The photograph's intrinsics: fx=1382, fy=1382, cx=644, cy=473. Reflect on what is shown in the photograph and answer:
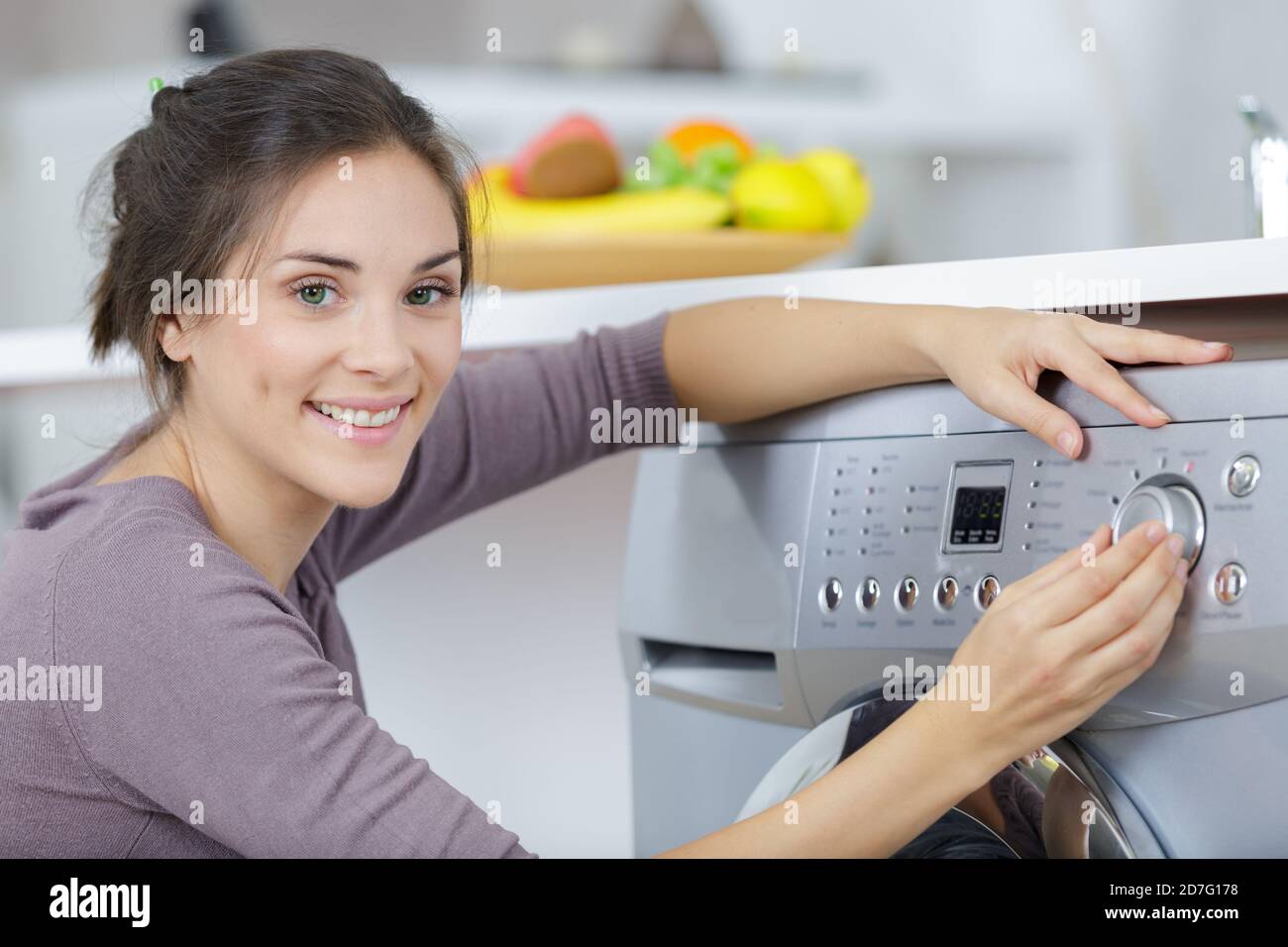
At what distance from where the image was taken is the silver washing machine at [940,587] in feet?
2.23

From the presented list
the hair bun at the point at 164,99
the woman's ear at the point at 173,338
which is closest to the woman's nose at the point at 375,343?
the woman's ear at the point at 173,338

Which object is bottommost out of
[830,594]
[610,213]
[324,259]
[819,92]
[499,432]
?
[830,594]

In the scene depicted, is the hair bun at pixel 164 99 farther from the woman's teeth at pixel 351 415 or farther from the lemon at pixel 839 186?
the lemon at pixel 839 186

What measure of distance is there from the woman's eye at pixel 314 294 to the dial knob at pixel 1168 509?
0.47 meters

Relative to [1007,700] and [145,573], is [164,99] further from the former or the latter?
[1007,700]

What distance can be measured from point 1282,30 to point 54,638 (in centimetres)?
239

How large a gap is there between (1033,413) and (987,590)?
0.11m

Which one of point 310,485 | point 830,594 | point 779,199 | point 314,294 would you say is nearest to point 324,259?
point 314,294

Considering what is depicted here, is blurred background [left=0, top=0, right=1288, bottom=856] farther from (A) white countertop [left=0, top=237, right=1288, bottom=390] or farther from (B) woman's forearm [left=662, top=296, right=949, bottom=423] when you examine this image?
(B) woman's forearm [left=662, top=296, right=949, bottom=423]

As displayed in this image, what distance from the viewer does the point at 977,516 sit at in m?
0.80

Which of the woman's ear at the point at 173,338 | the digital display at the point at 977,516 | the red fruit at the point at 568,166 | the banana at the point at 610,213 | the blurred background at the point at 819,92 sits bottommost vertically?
the digital display at the point at 977,516

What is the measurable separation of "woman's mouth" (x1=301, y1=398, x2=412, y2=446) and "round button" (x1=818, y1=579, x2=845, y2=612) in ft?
0.98

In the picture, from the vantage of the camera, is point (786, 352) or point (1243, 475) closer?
point (1243, 475)
